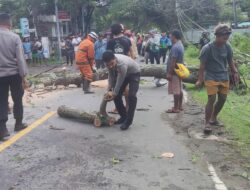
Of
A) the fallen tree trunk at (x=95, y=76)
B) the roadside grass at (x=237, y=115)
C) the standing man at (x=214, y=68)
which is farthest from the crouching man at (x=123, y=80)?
the fallen tree trunk at (x=95, y=76)

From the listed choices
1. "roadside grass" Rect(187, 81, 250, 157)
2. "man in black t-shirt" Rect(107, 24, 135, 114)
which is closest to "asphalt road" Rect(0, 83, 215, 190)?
"roadside grass" Rect(187, 81, 250, 157)

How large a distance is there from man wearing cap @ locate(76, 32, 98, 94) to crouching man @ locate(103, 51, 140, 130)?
15.4 feet

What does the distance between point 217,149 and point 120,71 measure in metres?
2.18

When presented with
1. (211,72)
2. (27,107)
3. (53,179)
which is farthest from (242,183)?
(27,107)

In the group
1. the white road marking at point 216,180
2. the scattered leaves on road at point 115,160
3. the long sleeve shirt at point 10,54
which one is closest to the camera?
the white road marking at point 216,180

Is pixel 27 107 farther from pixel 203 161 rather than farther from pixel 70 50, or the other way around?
pixel 70 50

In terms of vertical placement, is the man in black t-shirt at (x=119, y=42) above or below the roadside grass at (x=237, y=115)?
above

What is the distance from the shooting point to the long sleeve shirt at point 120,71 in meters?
8.13

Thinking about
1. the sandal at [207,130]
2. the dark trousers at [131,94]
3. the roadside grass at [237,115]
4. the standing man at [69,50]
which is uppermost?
the dark trousers at [131,94]

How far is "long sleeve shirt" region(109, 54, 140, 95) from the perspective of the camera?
26.7 feet

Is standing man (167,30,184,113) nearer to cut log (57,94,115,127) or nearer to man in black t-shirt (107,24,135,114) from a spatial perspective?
man in black t-shirt (107,24,135,114)

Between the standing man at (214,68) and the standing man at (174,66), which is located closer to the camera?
the standing man at (214,68)

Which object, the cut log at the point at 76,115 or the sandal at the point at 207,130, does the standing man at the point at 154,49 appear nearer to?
the cut log at the point at 76,115

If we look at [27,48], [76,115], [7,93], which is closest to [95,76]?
[76,115]
